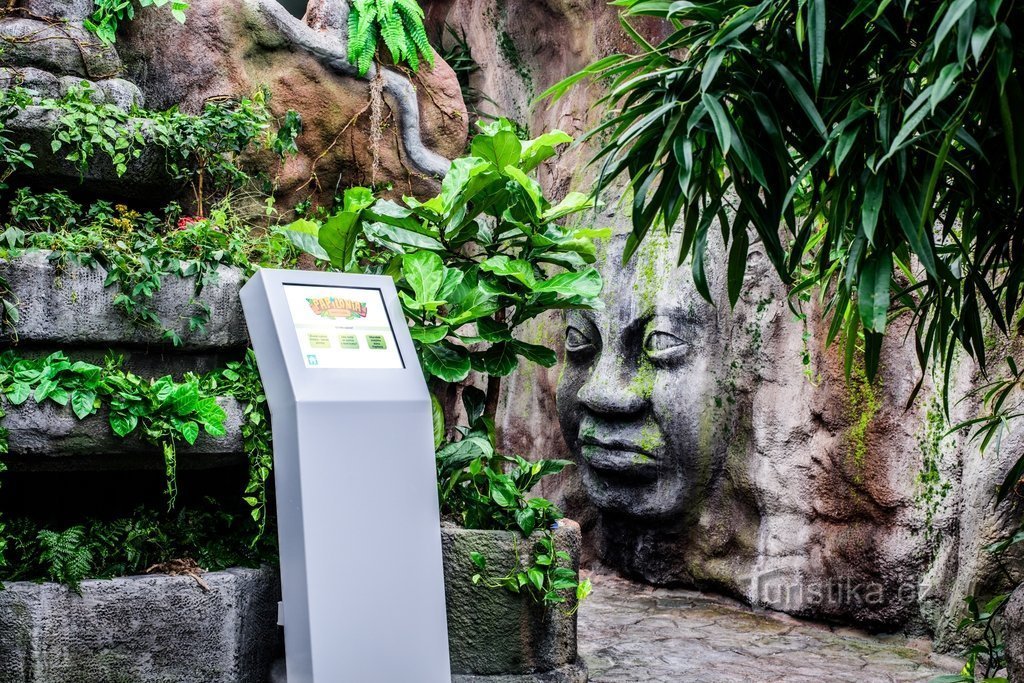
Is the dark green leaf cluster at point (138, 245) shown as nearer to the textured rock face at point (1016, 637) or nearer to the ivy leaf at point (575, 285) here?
the ivy leaf at point (575, 285)

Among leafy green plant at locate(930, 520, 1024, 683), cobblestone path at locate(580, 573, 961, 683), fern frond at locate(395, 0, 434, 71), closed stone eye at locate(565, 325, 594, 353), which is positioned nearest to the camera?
leafy green plant at locate(930, 520, 1024, 683)

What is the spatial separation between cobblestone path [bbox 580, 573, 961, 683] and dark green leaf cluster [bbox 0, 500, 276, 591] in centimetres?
167

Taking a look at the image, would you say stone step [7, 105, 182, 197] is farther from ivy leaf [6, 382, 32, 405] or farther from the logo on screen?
the logo on screen

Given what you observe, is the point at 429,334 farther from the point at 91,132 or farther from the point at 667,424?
the point at 667,424

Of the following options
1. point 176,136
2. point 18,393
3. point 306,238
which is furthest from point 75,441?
point 176,136

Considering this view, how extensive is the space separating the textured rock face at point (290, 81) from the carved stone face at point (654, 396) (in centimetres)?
148

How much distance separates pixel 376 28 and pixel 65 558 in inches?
138

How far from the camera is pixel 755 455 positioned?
576 centimetres

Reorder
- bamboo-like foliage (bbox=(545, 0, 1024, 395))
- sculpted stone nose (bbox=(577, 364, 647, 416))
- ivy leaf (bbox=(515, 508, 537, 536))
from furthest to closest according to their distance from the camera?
sculpted stone nose (bbox=(577, 364, 647, 416)), ivy leaf (bbox=(515, 508, 537, 536)), bamboo-like foliage (bbox=(545, 0, 1024, 395))

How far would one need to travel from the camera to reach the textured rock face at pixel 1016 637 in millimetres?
3133

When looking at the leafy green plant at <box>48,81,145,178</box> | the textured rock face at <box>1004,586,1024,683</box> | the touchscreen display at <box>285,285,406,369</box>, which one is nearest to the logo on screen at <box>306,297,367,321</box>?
the touchscreen display at <box>285,285,406,369</box>

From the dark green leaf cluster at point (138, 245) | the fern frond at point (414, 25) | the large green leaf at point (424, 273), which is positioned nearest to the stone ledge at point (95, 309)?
the dark green leaf cluster at point (138, 245)

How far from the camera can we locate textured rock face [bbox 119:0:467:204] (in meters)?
4.98

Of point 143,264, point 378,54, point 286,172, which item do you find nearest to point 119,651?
point 143,264
